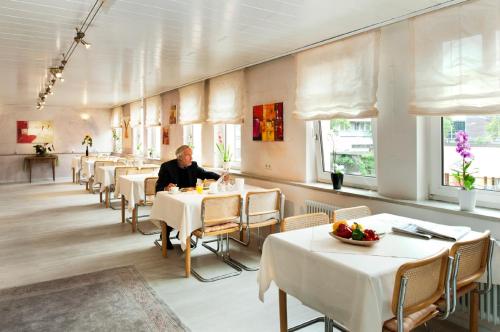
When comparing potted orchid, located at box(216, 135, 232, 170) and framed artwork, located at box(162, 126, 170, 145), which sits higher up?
framed artwork, located at box(162, 126, 170, 145)

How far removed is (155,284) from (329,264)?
2075 mm

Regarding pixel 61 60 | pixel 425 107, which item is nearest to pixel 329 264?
pixel 425 107

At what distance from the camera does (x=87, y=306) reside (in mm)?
2830

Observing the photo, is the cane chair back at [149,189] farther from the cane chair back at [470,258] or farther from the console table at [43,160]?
the console table at [43,160]

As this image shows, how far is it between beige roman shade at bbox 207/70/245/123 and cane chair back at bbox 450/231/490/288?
3802 mm

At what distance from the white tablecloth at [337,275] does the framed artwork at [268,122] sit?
2.52m

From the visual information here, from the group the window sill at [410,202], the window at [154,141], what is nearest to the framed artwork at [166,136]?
the window at [154,141]

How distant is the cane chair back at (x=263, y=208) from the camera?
3709mm

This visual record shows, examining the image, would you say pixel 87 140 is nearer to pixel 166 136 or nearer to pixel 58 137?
→ pixel 58 137

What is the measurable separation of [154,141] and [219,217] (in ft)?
21.2

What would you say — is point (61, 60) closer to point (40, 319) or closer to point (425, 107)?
point (40, 319)

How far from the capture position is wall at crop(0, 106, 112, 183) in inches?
432

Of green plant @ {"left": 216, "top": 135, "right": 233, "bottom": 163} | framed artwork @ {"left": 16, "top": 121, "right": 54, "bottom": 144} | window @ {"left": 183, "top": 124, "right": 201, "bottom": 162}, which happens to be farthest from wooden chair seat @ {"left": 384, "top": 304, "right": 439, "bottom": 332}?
framed artwork @ {"left": 16, "top": 121, "right": 54, "bottom": 144}

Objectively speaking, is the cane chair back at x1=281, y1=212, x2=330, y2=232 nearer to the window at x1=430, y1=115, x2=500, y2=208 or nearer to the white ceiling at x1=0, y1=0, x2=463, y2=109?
the window at x1=430, y1=115, x2=500, y2=208
